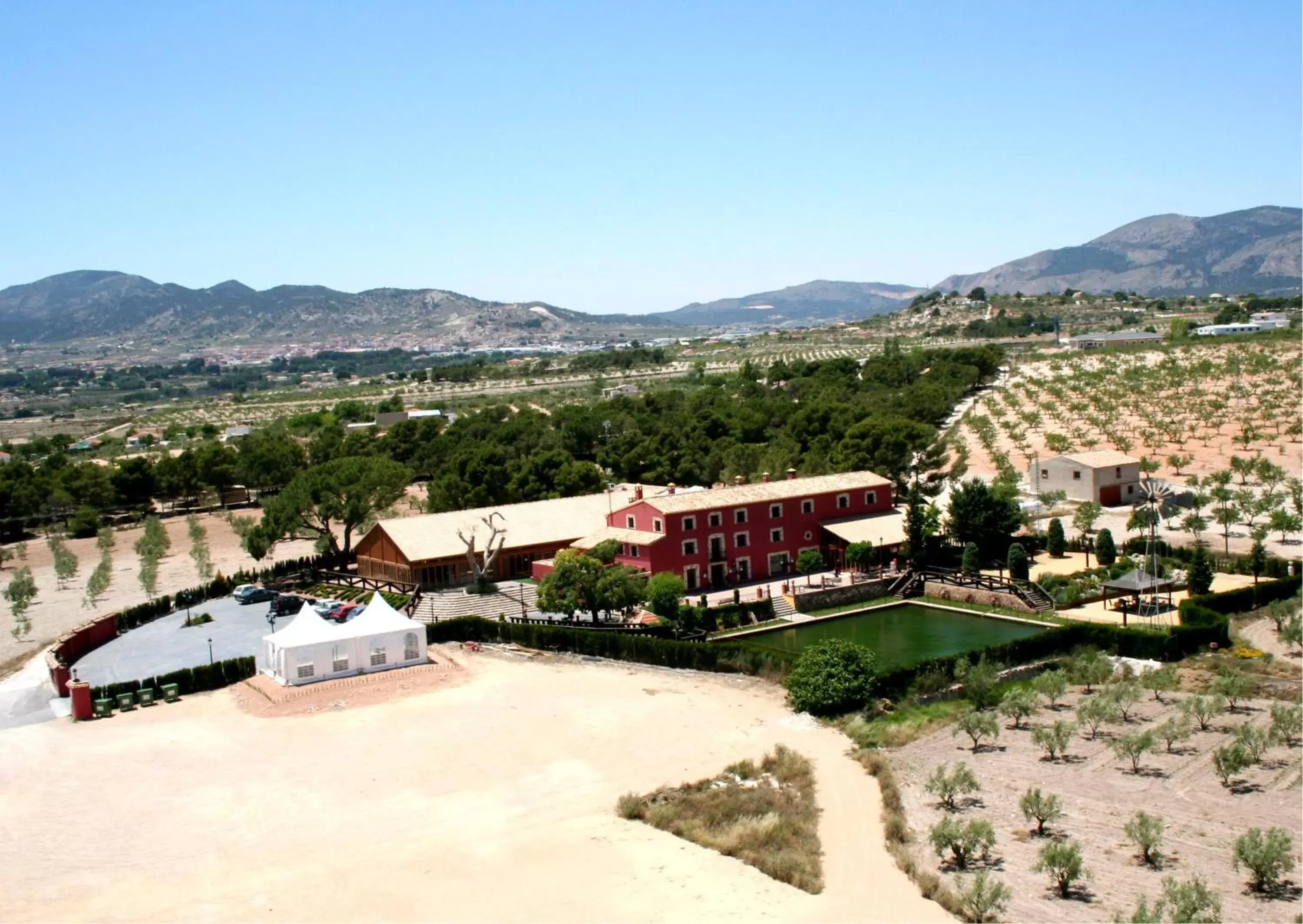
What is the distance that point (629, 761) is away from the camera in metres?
26.4

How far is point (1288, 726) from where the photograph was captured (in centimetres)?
2506

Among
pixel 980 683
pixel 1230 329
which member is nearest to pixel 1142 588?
pixel 980 683

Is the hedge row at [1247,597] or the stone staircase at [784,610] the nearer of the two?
the hedge row at [1247,597]

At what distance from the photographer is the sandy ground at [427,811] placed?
19.7 meters

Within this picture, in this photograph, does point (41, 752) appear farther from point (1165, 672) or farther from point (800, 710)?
point (1165, 672)

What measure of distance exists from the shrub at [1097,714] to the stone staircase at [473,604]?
17.5 metres

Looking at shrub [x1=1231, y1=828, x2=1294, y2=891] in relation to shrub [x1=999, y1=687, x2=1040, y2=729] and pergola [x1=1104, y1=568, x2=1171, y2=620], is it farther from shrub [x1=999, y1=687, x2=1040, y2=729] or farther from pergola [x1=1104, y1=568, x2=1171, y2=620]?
pergola [x1=1104, y1=568, x2=1171, y2=620]

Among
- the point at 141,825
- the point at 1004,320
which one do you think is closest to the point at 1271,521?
the point at 141,825

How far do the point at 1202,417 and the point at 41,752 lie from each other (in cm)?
6455

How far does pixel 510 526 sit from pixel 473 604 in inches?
195

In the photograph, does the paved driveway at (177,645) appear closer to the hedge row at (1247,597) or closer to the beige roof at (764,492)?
the beige roof at (764,492)

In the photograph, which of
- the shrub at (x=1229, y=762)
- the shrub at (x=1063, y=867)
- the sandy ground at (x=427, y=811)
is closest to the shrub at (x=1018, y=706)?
the sandy ground at (x=427, y=811)

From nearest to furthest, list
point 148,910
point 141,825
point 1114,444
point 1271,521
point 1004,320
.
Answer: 1. point 148,910
2. point 141,825
3. point 1271,521
4. point 1114,444
5. point 1004,320

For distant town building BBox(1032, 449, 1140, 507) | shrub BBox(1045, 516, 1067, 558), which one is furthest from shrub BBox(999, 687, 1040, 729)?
distant town building BBox(1032, 449, 1140, 507)
